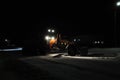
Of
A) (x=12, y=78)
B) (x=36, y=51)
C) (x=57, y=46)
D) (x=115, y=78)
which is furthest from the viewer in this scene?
(x=57, y=46)

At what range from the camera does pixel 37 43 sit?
36.6 metres

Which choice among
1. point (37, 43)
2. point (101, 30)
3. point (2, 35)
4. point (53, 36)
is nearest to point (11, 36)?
point (2, 35)

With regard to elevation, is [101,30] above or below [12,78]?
above

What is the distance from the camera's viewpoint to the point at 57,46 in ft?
151

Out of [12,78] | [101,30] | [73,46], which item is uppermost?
[101,30]

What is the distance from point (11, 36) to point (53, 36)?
59.6 meters

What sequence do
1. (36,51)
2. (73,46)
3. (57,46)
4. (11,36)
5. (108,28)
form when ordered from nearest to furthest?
(73,46) → (36,51) → (57,46) → (108,28) → (11,36)

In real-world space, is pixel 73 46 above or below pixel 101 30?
below

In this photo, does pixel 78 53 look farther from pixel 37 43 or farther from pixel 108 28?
pixel 108 28

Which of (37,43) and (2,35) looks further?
(2,35)

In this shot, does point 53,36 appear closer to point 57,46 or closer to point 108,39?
point 57,46

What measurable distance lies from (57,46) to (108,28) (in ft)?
150

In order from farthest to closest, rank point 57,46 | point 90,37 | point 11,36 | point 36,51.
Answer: point 11,36, point 90,37, point 57,46, point 36,51

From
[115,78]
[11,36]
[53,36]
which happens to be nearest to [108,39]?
[53,36]
